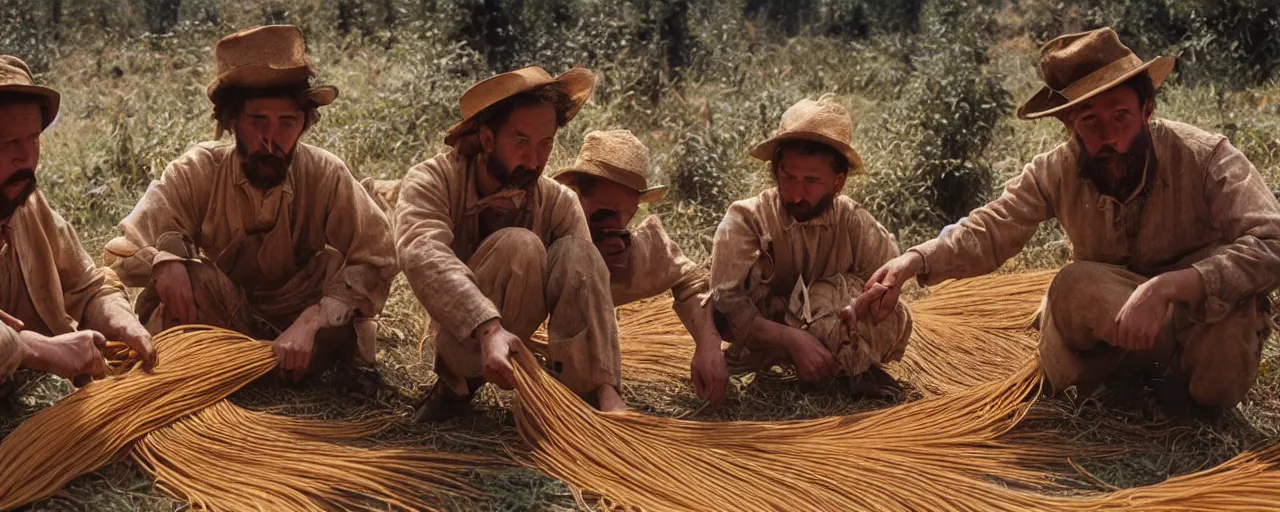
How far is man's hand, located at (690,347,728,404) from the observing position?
197 inches

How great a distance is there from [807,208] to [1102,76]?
3.73ft

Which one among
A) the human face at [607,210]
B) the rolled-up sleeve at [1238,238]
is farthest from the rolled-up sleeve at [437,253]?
the rolled-up sleeve at [1238,238]

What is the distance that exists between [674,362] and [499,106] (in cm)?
143

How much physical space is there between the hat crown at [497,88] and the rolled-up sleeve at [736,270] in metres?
0.96

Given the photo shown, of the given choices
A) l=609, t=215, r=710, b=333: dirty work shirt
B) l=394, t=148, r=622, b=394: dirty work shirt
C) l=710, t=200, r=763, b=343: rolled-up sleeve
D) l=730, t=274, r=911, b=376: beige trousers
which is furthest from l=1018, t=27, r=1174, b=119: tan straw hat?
l=394, t=148, r=622, b=394: dirty work shirt

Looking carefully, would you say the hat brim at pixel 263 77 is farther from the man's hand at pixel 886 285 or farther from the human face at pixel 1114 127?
the human face at pixel 1114 127

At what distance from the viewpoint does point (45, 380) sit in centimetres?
490

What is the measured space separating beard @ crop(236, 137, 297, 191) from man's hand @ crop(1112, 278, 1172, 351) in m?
2.88

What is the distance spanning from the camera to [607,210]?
5.61 metres

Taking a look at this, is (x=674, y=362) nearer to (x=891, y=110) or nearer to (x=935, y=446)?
(x=935, y=446)

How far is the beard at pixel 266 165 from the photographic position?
497cm

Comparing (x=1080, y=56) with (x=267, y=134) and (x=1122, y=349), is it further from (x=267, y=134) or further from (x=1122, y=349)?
(x=267, y=134)

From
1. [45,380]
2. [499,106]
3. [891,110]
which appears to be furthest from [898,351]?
[891,110]

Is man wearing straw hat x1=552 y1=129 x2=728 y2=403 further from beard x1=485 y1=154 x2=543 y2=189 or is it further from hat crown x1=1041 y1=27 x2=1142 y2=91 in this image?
hat crown x1=1041 y1=27 x2=1142 y2=91
